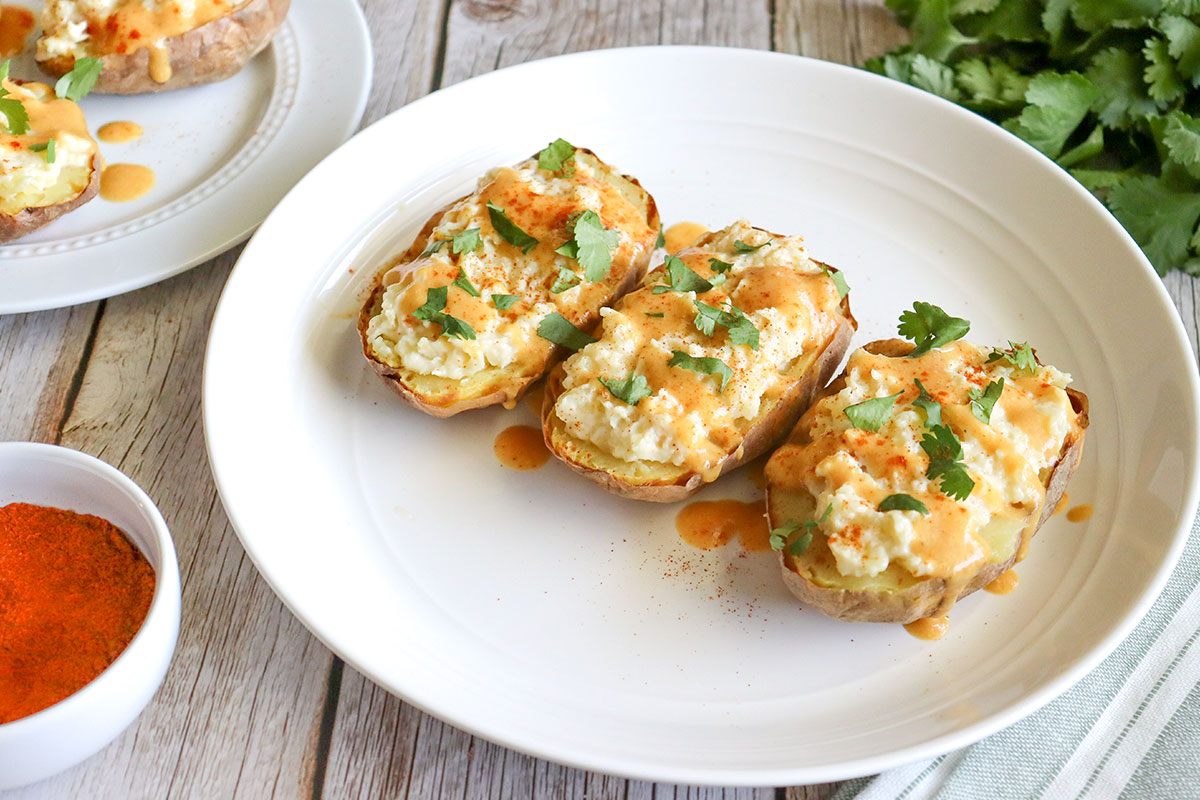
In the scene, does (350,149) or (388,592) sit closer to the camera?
(388,592)

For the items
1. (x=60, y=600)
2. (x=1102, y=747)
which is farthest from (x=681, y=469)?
(x=60, y=600)

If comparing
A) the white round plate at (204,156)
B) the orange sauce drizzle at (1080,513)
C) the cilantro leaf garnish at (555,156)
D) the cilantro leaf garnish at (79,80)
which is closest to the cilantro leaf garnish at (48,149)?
the white round plate at (204,156)

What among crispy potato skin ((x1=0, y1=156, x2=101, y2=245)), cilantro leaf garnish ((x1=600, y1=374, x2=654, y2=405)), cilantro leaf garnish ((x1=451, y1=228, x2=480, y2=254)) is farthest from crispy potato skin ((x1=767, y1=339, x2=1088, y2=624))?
crispy potato skin ((x1=0, y1=156, x2=101, y2=245))

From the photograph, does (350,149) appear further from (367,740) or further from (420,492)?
(367,740)

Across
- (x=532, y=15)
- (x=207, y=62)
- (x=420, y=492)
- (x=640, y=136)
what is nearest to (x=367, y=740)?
(x=420, y=492)

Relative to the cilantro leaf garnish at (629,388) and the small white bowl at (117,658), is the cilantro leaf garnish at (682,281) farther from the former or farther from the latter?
the small white bowl at (117,658)

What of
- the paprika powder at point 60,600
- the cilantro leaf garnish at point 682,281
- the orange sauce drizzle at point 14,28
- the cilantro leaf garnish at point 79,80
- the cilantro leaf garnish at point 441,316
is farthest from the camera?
the orange sauce drizzle at point 14,28
